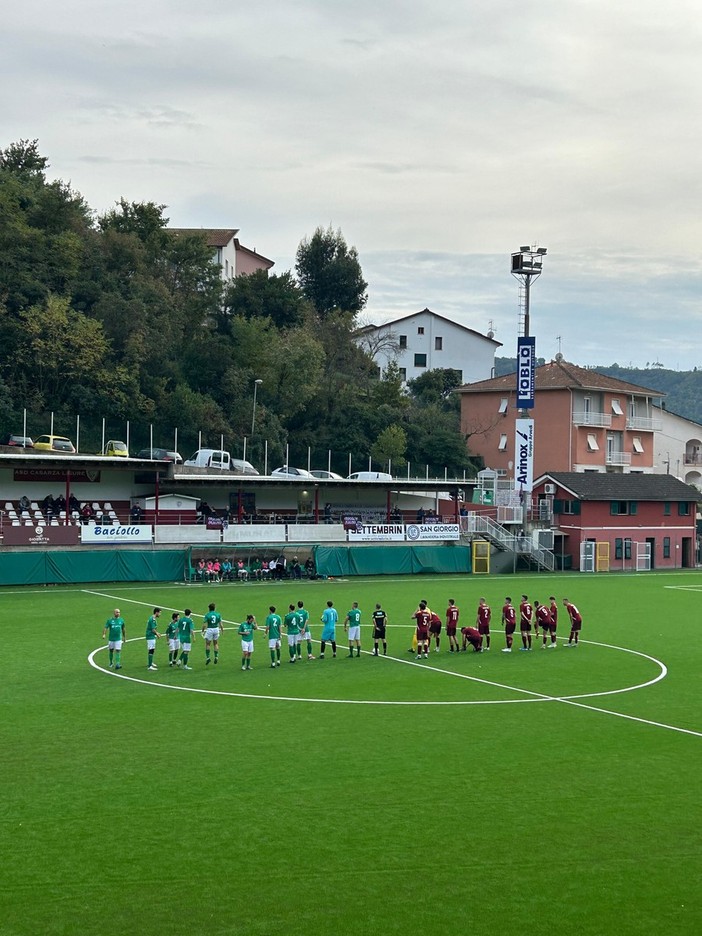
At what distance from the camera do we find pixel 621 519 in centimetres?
7500

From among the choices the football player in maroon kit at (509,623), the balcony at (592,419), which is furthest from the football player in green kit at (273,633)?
the balcony at (592,419)

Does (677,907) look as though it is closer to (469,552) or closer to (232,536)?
(232,536)

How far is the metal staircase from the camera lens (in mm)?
69875

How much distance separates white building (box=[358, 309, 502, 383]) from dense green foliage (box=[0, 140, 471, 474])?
12.3 m

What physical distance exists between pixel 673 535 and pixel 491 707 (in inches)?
2210

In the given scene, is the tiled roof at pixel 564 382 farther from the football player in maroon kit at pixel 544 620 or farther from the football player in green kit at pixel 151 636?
the football player in green kit at pixel 151 636

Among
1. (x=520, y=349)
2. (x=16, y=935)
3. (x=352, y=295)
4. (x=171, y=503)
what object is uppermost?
(x=352, y=295)

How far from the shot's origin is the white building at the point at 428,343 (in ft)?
392

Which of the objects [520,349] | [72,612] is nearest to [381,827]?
[72,612]

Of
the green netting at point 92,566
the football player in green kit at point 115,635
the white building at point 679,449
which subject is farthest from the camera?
the white building at point 679,449

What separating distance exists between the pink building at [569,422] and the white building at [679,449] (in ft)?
25.1

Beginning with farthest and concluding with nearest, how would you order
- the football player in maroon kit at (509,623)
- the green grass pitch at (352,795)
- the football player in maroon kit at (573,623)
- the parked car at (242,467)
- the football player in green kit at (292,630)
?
the parked car at (242,467)
the football player in maroon kit at (573,623)
the football player in maroon kit at (509,623)
the football player in green kit at (292,630)
the green grass pitch at (352,795)

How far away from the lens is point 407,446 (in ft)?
Answer: 318

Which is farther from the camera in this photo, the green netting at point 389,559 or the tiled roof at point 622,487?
the tiled roof at point 622,487
